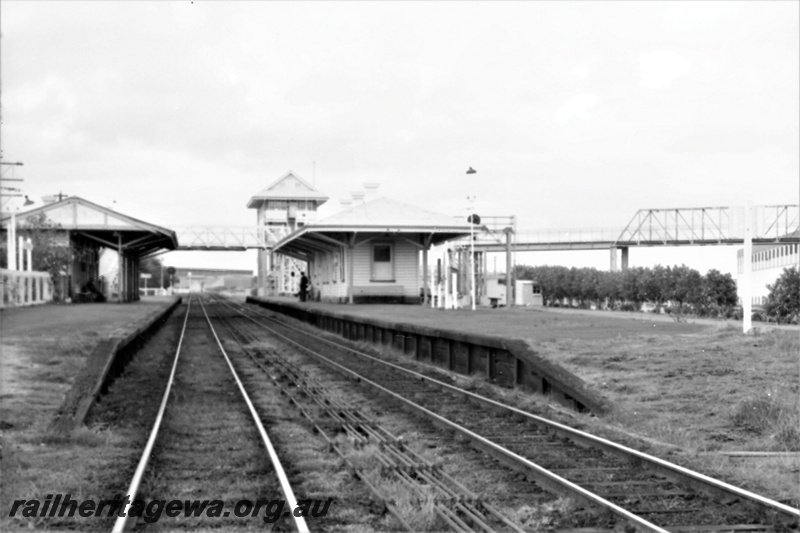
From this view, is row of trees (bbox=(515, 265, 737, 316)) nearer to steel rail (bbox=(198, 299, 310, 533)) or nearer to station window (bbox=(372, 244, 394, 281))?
station window (bbox=(372, 244, 394, 281))

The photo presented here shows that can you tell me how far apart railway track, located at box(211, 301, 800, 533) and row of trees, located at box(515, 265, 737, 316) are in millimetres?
28356

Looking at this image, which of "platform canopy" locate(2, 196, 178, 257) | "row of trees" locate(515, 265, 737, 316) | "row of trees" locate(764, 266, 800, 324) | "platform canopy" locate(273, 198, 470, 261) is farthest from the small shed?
"row of trees" locate(764, 266, 800, 324)

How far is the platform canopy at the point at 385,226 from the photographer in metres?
40.0

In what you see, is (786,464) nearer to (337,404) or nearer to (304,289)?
(337,404)

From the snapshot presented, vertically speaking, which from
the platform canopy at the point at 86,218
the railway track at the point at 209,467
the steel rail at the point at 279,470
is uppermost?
the platform canopy at the point at 86,218

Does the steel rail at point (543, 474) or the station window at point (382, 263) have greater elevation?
the station window at point (382, 263)

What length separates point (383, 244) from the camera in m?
43.1

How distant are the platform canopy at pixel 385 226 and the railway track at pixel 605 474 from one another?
26.4m

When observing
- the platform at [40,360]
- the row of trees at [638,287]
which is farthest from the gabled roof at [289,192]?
the platform at [40,360]

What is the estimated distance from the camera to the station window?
141ft

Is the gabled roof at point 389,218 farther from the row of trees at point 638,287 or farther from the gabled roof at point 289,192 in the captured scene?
the gabled roof at point 289,192

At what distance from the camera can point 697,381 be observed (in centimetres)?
1252

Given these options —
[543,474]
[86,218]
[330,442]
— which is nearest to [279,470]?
[330,442]

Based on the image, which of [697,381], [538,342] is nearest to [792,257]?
[538,342]
